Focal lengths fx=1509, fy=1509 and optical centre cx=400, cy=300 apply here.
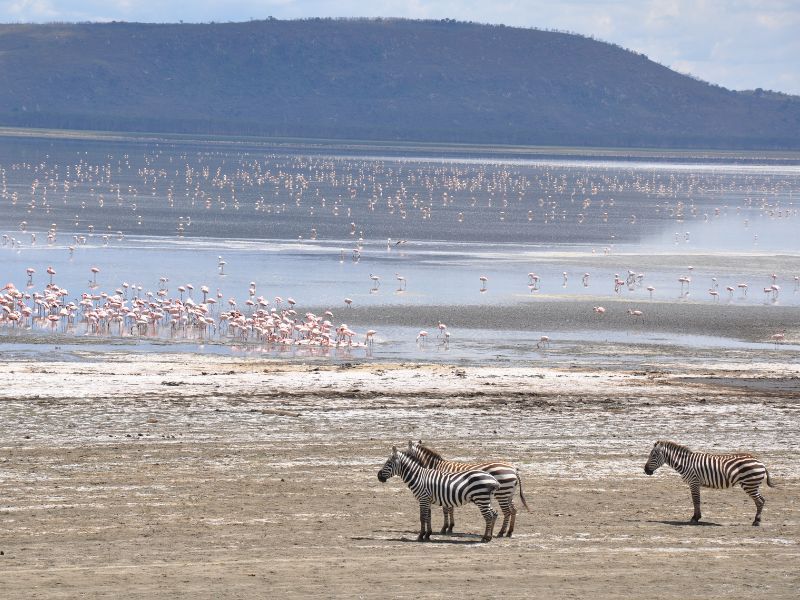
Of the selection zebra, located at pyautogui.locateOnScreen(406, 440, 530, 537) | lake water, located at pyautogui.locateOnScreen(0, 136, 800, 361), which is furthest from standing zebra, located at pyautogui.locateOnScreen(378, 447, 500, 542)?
lake water, located at pyautogui.locateOnScreen(0, 136, 800, 361)

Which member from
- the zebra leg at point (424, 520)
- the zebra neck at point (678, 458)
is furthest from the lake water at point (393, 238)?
the zebra leg at point (424, 520)

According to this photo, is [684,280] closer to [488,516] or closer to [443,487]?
[488,516]

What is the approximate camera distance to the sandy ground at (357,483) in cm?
1308

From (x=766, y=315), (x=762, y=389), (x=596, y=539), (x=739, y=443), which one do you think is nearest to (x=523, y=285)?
(x=766, y=315)

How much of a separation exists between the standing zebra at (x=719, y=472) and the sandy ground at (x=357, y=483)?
1.14ft

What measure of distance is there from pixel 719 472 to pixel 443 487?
341 centimetres

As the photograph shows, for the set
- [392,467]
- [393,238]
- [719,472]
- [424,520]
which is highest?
[393,238]

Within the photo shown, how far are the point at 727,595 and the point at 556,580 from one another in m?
1.45

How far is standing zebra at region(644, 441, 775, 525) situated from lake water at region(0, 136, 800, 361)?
46.4 feet

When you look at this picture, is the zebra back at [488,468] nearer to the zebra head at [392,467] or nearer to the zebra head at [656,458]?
the zebra head at [392,467]

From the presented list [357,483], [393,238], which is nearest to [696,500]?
[357,483]

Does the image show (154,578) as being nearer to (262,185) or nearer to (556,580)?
(556,580)

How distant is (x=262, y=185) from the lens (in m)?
99.4

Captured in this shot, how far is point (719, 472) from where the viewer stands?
1582 centimetres
